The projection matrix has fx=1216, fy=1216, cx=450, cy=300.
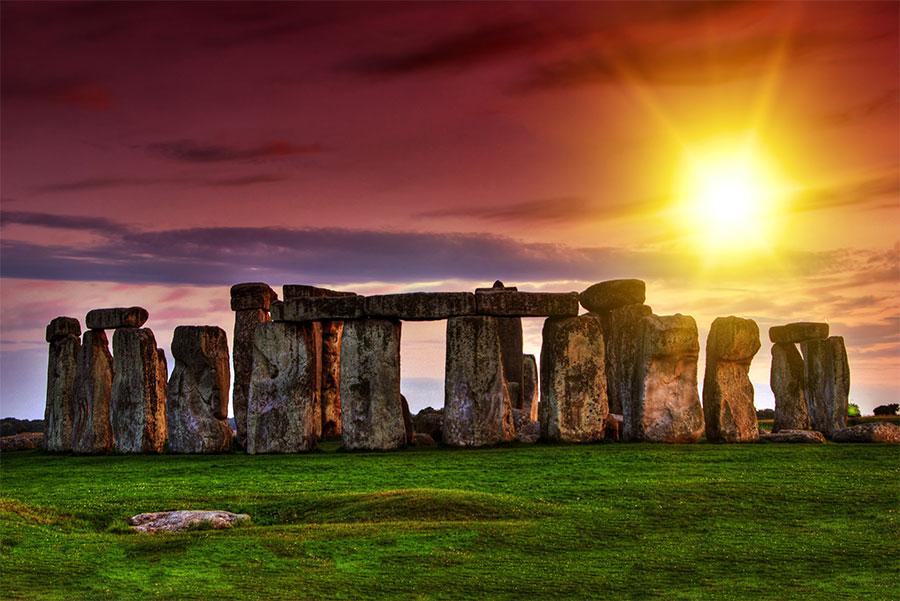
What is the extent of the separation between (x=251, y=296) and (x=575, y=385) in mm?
11057

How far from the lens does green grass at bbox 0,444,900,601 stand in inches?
539

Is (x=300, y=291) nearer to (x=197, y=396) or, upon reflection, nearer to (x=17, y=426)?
(x=197, y=396)

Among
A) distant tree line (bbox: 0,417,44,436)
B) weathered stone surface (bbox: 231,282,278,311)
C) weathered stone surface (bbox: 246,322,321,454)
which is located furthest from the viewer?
distant tree line (bbox: 0,417,44,436)

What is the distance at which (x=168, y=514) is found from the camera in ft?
58.5

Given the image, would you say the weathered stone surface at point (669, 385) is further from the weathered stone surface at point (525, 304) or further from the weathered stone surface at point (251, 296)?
the weathered stone surface at point (251, 296)

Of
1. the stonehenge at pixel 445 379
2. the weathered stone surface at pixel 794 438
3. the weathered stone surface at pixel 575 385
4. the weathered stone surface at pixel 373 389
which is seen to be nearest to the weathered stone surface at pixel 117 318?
the stonehenge at pixel 445 379

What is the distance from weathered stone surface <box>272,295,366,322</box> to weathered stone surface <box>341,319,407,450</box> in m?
0.48

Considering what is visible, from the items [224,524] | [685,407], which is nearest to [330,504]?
[224,524]

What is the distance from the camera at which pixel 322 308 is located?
90.1 feet

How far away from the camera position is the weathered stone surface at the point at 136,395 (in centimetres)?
2889

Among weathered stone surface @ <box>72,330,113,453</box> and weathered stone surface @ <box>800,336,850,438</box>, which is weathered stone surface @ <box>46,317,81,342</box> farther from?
weathered stone surface @ <box>800,336,850,438</box>

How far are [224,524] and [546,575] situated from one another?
17.6 ft

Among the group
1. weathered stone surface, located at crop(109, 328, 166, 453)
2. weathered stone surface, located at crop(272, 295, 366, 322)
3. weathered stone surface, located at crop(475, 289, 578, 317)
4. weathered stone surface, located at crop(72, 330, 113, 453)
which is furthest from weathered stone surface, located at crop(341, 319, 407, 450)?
weathered stone surface, located at crop(72, 330, 113, 453)

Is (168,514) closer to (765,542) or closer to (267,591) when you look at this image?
(267,591)
